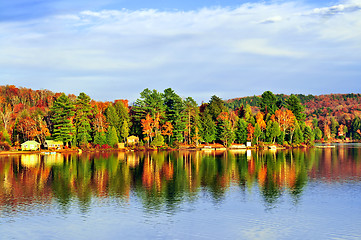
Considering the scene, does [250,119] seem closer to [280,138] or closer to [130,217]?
[280,138]

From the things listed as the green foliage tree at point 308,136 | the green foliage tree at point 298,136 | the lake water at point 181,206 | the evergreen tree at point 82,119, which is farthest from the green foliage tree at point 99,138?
the green foliage tree at point 308,136

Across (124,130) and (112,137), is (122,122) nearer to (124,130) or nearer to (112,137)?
(124,130)

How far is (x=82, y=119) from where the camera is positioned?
378 feet

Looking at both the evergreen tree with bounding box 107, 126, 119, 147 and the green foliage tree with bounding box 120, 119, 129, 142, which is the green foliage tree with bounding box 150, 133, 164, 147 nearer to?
the green foliage tree with bounding box 120, 119, 129, 142

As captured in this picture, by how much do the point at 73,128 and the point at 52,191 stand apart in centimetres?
7151

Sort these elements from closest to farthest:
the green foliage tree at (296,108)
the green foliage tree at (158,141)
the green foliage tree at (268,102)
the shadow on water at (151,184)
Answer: the shadow on water at (151,184), the green foliage tree at (158,141), the green foliage tree at (296,108), the green foliage tree at (268,102)

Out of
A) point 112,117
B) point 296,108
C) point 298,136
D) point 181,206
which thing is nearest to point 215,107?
point 298,136

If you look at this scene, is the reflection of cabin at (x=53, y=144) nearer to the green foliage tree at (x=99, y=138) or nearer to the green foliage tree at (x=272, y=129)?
the green foliage tree at (x=99, y=138)

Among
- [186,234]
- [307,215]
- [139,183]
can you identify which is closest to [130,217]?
[186,234]

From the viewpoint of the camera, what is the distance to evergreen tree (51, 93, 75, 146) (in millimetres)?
111000

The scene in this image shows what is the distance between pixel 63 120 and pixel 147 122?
86.3 feet

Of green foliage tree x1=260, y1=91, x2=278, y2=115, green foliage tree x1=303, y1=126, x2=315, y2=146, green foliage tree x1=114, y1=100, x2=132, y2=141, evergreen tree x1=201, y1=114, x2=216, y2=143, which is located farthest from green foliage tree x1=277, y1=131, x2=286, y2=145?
green foliage tree x1=114, y1=100, x2=132, y2=141

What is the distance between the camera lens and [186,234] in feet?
87.0

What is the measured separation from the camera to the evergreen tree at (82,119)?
114m
